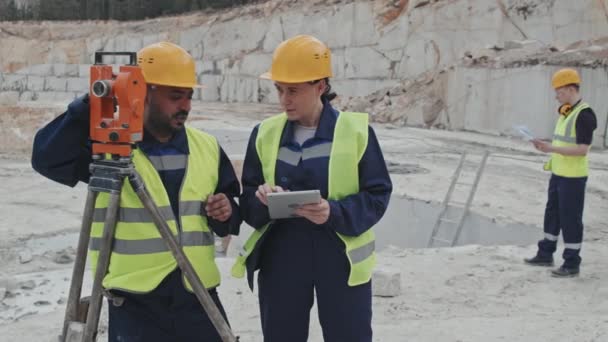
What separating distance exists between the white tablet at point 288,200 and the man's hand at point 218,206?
18 centimetres

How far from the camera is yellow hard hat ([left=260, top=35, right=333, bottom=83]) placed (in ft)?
7.88

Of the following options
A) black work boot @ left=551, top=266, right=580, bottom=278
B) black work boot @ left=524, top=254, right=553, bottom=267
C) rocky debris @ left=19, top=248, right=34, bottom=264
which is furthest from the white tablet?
rocky debris @ left=19, top=248, right=34, bottom=264

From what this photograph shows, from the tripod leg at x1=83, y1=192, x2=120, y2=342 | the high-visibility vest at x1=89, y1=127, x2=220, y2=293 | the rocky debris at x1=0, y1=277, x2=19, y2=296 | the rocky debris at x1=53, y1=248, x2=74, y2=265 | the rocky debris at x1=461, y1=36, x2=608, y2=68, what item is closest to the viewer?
the tripod leg at x1=83, y1=192, x2=120, y2=342

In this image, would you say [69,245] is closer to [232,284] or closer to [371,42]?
[232,284]

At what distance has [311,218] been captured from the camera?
226cm

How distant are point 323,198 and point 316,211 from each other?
0.15m

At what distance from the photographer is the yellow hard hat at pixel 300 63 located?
2.40 m

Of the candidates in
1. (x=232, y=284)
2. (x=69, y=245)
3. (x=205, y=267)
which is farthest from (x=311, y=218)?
(x=69, y=245)

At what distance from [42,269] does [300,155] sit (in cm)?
427

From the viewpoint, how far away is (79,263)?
82.5 inches

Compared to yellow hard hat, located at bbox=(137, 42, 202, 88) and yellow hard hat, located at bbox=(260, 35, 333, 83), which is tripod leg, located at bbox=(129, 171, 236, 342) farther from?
yellow hard hat, located at bbox=(260, 35, 333, 83)

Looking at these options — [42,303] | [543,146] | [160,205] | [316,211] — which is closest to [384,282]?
[543,146]

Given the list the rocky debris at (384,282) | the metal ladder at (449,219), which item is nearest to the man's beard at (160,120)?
the rocky debris at (384,282)

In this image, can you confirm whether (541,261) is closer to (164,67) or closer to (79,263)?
(164,67)
